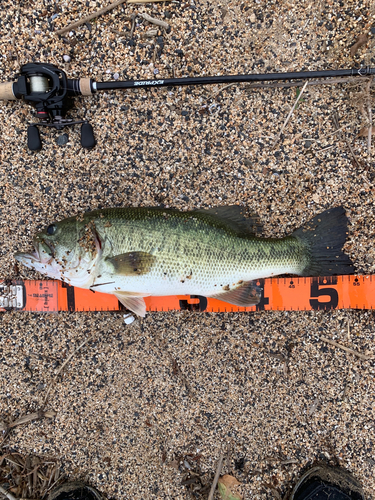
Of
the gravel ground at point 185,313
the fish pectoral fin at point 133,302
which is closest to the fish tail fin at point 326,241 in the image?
the gravel ground at point 185,313

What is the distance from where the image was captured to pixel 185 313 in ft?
8.89

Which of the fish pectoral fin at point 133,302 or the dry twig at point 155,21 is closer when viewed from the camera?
the fish pectoral fin at point 133,302

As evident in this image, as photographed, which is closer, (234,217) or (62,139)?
(234,217)

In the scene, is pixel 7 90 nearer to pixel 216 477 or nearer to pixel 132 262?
pixel 132 262

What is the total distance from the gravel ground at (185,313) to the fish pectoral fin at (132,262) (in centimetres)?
70

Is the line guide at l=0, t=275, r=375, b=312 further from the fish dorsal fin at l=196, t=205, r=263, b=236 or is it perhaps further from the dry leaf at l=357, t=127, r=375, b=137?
the dry leaf at l=357, t=127, r=375, b=137

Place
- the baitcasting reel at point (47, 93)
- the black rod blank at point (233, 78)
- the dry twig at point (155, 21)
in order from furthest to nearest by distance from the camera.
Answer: the dry twig at point (155, 21), the black rod blank at point (233, 78), the baitcasting reel at point (47, 93)

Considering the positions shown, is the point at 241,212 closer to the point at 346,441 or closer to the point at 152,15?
the point at 152,15

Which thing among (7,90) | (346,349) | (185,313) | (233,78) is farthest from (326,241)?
(7,90)

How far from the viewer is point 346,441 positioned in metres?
2.66

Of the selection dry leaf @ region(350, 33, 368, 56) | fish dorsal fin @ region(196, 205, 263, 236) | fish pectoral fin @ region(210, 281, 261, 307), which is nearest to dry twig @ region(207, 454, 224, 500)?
fish pectoral fin @ region(210, 281, 261, 307)

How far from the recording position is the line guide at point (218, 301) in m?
2.58

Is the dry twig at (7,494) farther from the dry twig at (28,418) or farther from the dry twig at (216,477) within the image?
the dry twig at (216,477)

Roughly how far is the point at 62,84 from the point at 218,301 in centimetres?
227
